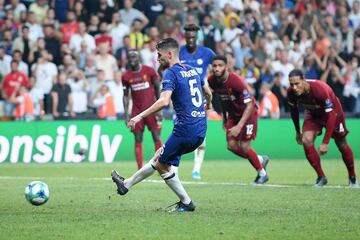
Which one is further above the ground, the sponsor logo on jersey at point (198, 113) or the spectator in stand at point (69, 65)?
the sponsor logo on jersey at point (198, 113)

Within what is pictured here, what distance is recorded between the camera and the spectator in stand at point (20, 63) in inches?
1014

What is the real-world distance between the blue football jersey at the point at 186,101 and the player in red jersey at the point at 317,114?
3700 mm

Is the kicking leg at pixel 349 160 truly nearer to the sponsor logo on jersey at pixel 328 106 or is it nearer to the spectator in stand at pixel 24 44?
the sponsor logo on jersey at pixel 328 106

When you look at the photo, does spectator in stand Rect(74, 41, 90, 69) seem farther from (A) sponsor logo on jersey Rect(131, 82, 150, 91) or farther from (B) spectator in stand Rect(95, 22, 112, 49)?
(A) sponsor logo on jersey Rect(131, 82, 150, 91)

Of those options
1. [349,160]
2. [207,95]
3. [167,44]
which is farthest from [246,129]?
[167,44]

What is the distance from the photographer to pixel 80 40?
27219 mm

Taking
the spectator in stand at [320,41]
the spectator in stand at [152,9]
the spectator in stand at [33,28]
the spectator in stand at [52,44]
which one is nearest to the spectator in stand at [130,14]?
the spectator in stand at [152,9]

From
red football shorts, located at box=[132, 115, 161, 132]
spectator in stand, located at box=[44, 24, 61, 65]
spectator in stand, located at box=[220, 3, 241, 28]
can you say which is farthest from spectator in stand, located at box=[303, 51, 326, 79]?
red football shorts, located at box=[132, 115, 161, 132]

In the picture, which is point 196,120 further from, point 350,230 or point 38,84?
point 38,84

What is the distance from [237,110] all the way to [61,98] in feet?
30.1

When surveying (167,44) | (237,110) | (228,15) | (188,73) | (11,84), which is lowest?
(11,84)

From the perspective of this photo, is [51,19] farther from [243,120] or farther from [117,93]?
[243,120]

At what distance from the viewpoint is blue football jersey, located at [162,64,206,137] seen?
12039 millimetres

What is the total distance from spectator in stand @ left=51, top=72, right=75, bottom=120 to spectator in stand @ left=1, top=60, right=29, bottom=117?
80cm
